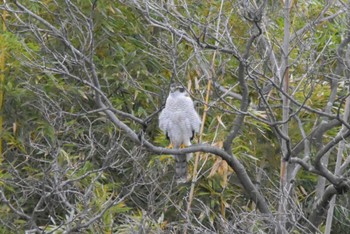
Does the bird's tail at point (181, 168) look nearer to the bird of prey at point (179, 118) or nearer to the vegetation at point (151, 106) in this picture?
the vegetation at point (151, 106)

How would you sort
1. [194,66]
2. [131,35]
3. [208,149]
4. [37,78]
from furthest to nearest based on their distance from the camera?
1. [131,35]
2. [37,78]
3. [194,66]
4. [208,149]

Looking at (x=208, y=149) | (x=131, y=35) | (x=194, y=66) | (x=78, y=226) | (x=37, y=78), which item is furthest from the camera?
(x=131, y=35)

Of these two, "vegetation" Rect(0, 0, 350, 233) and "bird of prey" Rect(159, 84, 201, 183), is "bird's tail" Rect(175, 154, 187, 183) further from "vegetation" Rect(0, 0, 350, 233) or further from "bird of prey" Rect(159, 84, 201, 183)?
"bird of prey" Rect(159, 84, 201, 183)

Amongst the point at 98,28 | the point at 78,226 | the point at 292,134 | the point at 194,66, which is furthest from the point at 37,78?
the point at 78,226

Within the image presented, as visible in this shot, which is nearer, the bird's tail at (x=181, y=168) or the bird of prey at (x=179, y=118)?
the bird's tail at (x=181, y=168)

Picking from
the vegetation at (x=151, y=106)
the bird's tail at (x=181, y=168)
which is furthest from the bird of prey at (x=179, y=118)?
the bird's tail at (x=181, y=168)

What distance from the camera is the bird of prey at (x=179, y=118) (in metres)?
5.43

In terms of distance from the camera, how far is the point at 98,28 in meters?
5.94

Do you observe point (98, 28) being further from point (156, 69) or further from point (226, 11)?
point (226, 11)

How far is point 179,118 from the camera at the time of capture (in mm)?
5484

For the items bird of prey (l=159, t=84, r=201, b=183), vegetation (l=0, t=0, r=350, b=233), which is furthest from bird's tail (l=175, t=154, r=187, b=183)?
bird of prey (l=159, t=84, r=201, b=183)

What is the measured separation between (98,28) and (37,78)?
54 cm

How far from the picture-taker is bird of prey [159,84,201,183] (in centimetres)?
543

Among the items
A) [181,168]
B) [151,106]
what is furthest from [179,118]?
[151,106]
